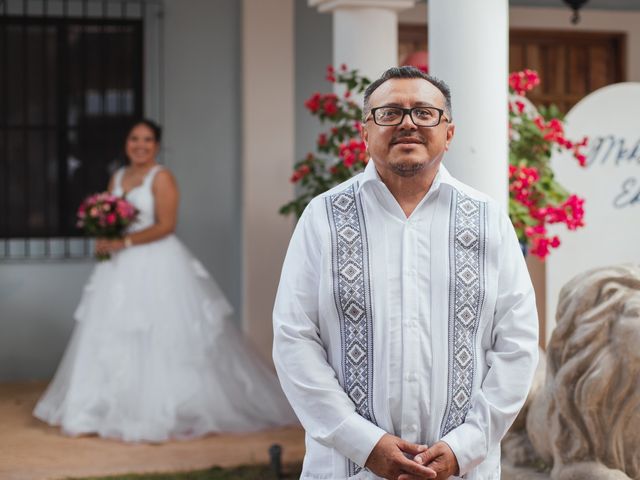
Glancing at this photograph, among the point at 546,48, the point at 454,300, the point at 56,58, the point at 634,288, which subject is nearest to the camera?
the point at 454,300

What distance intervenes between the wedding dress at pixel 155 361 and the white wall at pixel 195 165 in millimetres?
1417

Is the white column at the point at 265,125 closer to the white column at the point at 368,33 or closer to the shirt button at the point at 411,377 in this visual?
the white column at the point at 368,33

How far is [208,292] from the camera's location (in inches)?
285

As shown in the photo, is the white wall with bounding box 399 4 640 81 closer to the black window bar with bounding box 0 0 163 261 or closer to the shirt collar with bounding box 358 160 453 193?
the black window bar with bounding box 0 0 163 261

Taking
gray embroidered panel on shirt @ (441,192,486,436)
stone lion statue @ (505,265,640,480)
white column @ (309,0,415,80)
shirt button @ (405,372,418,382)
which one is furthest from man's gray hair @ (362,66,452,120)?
white column @ (309,0,415,80)

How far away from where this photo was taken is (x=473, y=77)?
4488 millimetres

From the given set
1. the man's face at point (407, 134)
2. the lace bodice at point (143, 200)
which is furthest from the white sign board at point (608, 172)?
the man's face at point (407, 134)

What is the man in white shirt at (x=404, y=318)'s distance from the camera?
8.58 feet

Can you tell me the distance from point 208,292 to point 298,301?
15.2 ft

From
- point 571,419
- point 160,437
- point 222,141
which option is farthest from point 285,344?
point 222,141

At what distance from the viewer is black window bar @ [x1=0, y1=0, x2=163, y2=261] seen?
28.0ft

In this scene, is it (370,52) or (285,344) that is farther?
(370,52)

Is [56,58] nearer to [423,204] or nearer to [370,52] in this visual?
[370,52]

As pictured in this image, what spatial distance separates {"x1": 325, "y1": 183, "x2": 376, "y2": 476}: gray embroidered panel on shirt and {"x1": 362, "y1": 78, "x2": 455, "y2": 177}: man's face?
20 cm
